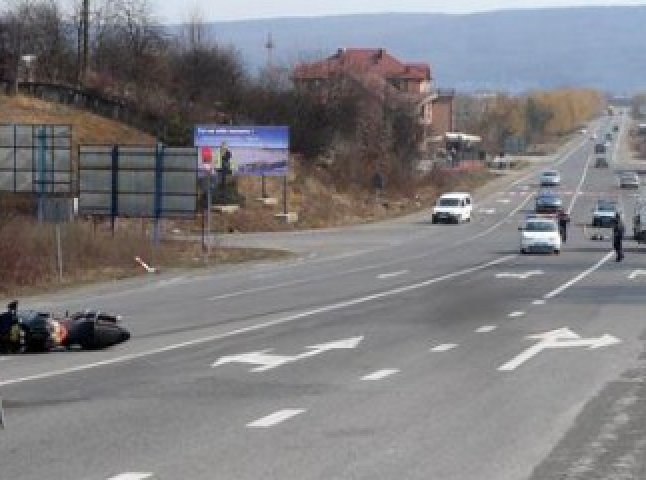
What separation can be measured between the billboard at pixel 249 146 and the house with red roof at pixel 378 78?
2406 centimetres

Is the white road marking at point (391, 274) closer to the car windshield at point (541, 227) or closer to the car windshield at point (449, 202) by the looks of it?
the car windshield at point (541, 227)

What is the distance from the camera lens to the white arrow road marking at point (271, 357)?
1880 cm

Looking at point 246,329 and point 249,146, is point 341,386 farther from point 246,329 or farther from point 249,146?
point 249,146

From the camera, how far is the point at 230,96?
303 ft

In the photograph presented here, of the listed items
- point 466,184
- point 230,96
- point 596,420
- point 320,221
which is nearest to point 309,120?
point 230,96

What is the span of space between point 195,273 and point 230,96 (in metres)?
50.1

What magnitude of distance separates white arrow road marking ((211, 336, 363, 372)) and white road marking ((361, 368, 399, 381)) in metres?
1.41

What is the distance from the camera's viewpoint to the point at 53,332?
20.7 meters

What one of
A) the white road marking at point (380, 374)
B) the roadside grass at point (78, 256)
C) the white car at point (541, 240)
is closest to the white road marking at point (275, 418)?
the white road marking at point (380, 374)

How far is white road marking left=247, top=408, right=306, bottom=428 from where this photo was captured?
13250mm

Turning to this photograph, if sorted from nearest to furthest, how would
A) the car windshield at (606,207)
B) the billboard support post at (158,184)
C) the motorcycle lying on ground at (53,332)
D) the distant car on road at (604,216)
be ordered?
the motorcycle lying on ground at (53,332)
the billboard support post at (158,184)
the distant car on road at (604,216)
the car windshield at (606,207)

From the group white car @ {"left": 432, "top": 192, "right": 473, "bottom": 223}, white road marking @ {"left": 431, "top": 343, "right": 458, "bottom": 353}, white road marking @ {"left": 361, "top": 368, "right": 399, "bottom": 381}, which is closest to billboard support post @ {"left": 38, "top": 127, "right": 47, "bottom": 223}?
white road marking @ {"left": 431, "top": 343, "right": 458, "bottom": 353}

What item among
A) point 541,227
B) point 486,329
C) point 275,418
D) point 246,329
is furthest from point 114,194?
point 275,418

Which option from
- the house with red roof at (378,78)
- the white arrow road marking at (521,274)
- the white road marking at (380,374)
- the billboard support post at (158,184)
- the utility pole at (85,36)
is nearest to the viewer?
the white road marking at (380,374)
